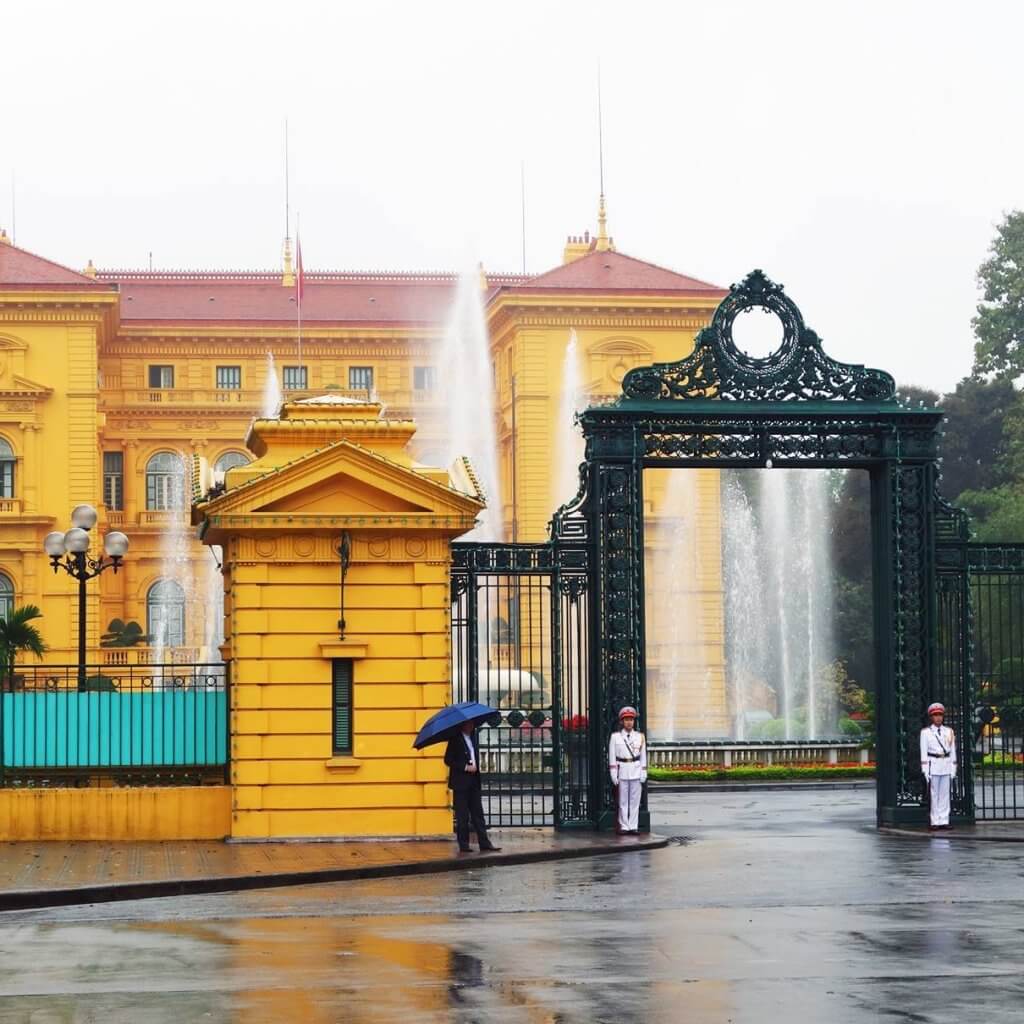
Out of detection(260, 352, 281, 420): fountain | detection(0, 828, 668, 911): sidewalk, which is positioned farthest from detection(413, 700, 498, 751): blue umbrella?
detection(260, 352, 281, 420): fountain

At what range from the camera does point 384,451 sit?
72.5ft

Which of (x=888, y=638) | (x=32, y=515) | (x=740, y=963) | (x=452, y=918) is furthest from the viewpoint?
(x=32, y=515)

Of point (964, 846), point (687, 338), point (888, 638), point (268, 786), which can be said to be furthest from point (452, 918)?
point (687, 338)

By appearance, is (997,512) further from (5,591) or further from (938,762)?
(938,762)

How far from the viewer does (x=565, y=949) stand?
1320cm

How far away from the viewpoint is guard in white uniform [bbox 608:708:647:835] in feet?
72.7

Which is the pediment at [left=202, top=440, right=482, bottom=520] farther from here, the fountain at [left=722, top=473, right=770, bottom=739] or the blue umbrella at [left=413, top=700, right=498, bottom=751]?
the fountain at [left=722, top=473, right=770, bottom=739]

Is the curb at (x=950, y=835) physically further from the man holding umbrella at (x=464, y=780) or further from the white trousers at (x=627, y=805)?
the man holding umbrella at (x=464, y=780)

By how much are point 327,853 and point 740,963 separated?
26.1 feet

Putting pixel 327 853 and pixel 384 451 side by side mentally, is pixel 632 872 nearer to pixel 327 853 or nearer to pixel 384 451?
pixel 327 853

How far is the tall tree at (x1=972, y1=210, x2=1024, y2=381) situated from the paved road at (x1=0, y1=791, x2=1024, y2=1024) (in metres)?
59.9

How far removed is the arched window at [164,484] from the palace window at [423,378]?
28.3 feet

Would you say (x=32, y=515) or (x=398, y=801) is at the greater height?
(x=32, y=515)

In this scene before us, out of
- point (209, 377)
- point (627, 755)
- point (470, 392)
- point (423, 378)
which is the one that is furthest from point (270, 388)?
Answer: point (627, 755)
